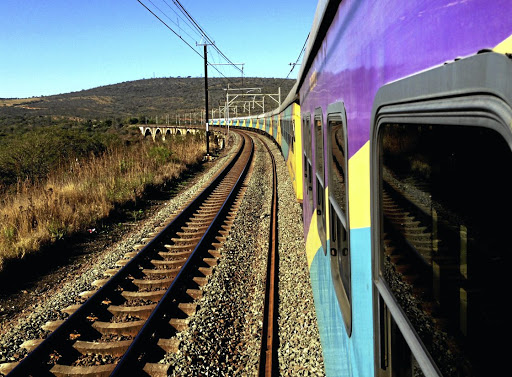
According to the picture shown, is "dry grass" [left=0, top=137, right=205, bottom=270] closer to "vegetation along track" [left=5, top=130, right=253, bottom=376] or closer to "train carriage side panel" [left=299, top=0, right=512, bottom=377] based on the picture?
"vegetation along track" [left=5, top=130, right=253, bottom=376]

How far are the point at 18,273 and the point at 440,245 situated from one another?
25.0ft

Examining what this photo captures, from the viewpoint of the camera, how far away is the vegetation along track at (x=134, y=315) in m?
4.06

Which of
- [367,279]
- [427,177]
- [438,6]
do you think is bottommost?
[367,279]

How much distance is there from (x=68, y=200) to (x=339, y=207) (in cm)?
971

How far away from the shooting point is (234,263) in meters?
6.96

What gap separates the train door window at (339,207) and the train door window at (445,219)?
31.1 inches

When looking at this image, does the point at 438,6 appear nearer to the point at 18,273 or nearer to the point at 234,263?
the point at 234,263

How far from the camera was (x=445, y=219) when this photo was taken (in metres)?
1.09

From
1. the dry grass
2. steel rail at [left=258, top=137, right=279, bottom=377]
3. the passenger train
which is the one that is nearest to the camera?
the passenger train

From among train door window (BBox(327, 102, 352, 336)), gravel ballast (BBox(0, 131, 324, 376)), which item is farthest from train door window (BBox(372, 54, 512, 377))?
gravel ballast (BBox(0, 131, 324, 376))

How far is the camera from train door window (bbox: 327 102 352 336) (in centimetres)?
236

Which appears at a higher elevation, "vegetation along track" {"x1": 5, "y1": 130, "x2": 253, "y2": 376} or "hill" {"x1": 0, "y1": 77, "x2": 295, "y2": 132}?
"hill" {"x1": 0, "y1": 77, "x2": 295, "y2": 132}

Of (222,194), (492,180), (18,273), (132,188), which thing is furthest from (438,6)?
(132,188)

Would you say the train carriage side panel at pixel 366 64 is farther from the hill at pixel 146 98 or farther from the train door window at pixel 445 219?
the hill at pixel 146 98
